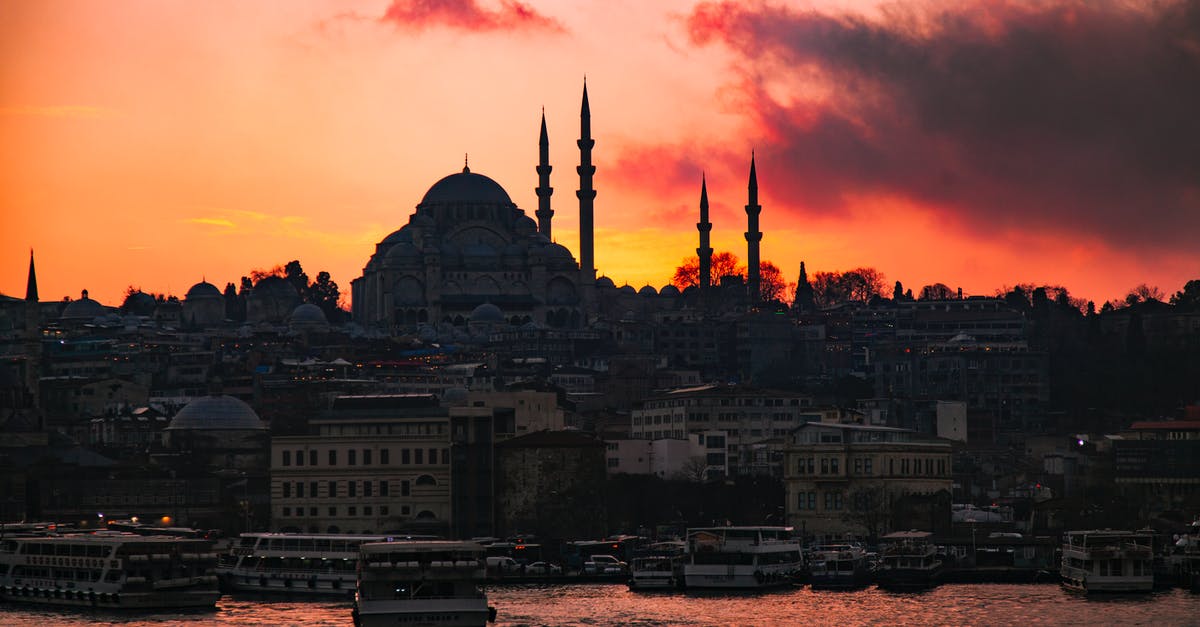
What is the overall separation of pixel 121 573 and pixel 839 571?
20503 millimetres

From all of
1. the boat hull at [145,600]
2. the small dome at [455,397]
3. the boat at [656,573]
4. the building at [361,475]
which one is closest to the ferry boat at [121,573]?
the boat hull at [145,600]

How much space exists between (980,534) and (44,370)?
8699 cm

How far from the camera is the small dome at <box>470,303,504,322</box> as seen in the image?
18725 centimetres

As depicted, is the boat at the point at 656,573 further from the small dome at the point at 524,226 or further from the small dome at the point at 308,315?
the small dome at the point at 524,226

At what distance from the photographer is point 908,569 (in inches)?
3152

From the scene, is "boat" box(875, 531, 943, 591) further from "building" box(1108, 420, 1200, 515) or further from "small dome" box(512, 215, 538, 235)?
"small dome" box(512, 215, 538, 235)

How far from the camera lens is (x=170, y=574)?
7362cm

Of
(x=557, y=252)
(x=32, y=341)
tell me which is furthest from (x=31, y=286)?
(x=557, y=252)

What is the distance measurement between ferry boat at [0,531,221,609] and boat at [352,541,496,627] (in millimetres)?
10507

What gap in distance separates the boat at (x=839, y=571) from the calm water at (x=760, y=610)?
1.02 m

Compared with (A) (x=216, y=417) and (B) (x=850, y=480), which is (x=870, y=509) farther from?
(A) (x=216, y=417)

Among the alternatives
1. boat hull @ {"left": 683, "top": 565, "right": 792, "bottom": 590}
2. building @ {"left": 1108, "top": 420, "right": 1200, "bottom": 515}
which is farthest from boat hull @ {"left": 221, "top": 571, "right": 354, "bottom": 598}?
building @ {"left": 1108, "top": 420, "right": 1200, "bottom": 515}

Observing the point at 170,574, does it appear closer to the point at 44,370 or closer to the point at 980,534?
the point at 980,534

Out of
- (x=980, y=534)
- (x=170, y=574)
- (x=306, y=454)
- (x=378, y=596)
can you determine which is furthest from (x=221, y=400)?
(x=378, y=596)
